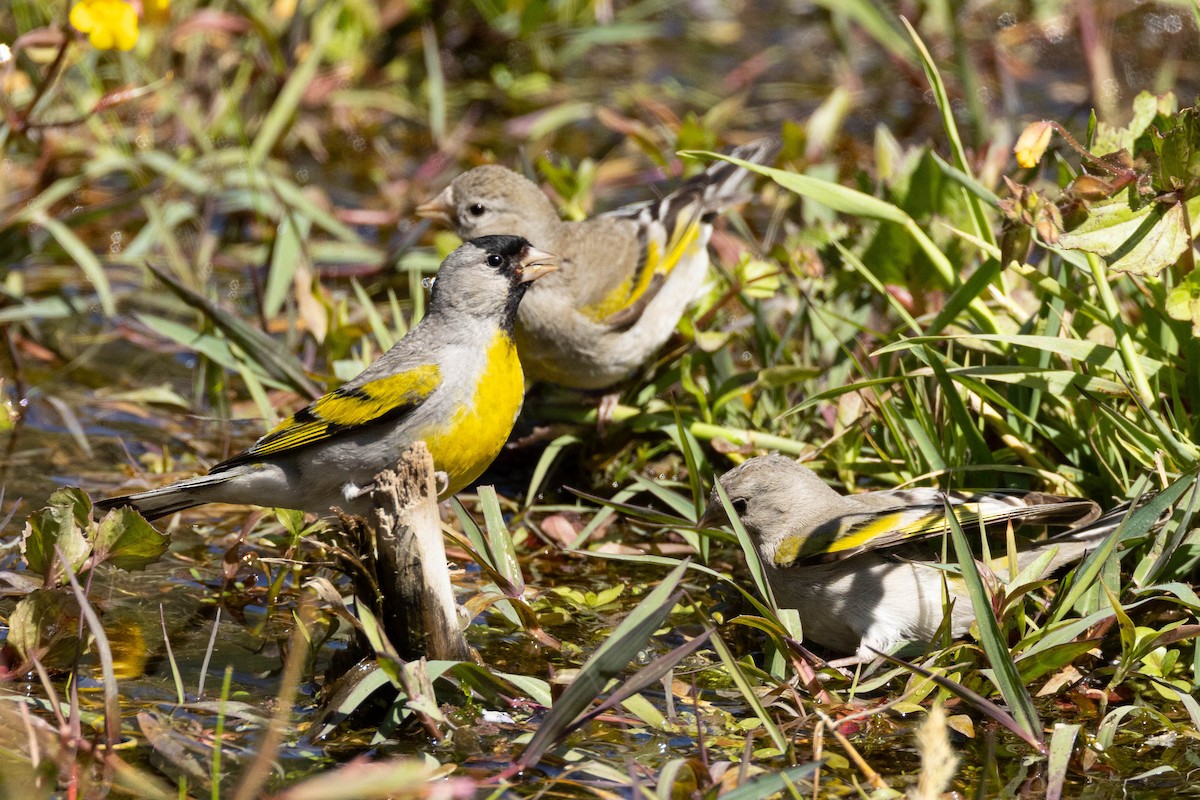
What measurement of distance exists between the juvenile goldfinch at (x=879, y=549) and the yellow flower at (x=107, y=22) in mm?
2857

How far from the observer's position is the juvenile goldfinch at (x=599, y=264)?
18.7ft

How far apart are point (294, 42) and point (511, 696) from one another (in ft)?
16.5

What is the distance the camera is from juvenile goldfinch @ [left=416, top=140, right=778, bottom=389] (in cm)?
571

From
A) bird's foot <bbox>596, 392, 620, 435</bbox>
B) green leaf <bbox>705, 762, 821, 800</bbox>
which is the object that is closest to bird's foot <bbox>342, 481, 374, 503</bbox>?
bird's foot <bbox>596, 392, 620, 435</bbox>

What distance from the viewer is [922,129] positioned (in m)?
9.06

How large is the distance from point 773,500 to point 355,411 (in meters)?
1.32

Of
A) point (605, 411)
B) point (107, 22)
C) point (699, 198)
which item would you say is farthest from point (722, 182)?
point (107, 22)

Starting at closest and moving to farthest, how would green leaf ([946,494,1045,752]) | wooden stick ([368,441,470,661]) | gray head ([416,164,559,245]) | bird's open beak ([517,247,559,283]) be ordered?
green leaf ([946,494,1045,752]) → wooden stick ([368,441,470,661]) → bird's open beak ([517,247,559,283]) → gray head ([416,164,559,245])

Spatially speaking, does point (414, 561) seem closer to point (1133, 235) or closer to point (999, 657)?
point (999, 657)

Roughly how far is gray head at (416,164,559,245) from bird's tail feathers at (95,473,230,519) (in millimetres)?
2173

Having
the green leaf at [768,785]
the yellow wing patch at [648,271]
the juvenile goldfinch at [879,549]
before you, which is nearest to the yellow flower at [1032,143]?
the juvenile goldfinch at [879,549]

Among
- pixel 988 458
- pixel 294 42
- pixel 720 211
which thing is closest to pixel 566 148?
pixel 294 42

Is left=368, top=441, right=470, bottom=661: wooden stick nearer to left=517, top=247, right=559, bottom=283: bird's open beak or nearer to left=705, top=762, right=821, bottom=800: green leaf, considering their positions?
left=705, top=762, right=821, bottom=800: green leaf

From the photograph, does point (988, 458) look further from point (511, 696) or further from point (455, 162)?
Result: point (455, 162)
